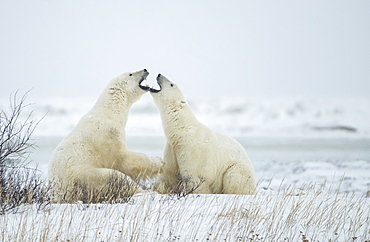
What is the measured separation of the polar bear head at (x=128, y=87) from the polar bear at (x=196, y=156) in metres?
0.23

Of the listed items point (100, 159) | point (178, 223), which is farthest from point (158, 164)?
point (178, 223)

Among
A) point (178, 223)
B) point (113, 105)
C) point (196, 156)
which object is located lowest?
point (178, 223)

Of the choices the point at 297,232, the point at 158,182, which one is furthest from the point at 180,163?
the point at 297,232

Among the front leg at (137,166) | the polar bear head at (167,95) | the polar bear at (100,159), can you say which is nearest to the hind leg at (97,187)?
the polar bear at (100,159)

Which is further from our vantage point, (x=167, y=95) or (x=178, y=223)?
(x=167, y=95)

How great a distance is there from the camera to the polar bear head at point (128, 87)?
612cm

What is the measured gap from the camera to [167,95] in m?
6.29

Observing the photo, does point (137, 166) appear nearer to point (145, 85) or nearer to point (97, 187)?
point (97, 187)

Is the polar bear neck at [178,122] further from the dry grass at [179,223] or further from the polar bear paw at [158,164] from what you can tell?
the dry grass at [179,223]

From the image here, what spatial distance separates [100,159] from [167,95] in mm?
1385

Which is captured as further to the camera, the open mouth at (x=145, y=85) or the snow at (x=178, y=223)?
the open mouth at (x=145, y=85)

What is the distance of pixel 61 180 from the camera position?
5.25m

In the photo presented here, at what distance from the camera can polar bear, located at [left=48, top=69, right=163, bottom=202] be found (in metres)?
5.08

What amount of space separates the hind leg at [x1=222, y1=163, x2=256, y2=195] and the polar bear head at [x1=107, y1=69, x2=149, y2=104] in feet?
5.43
